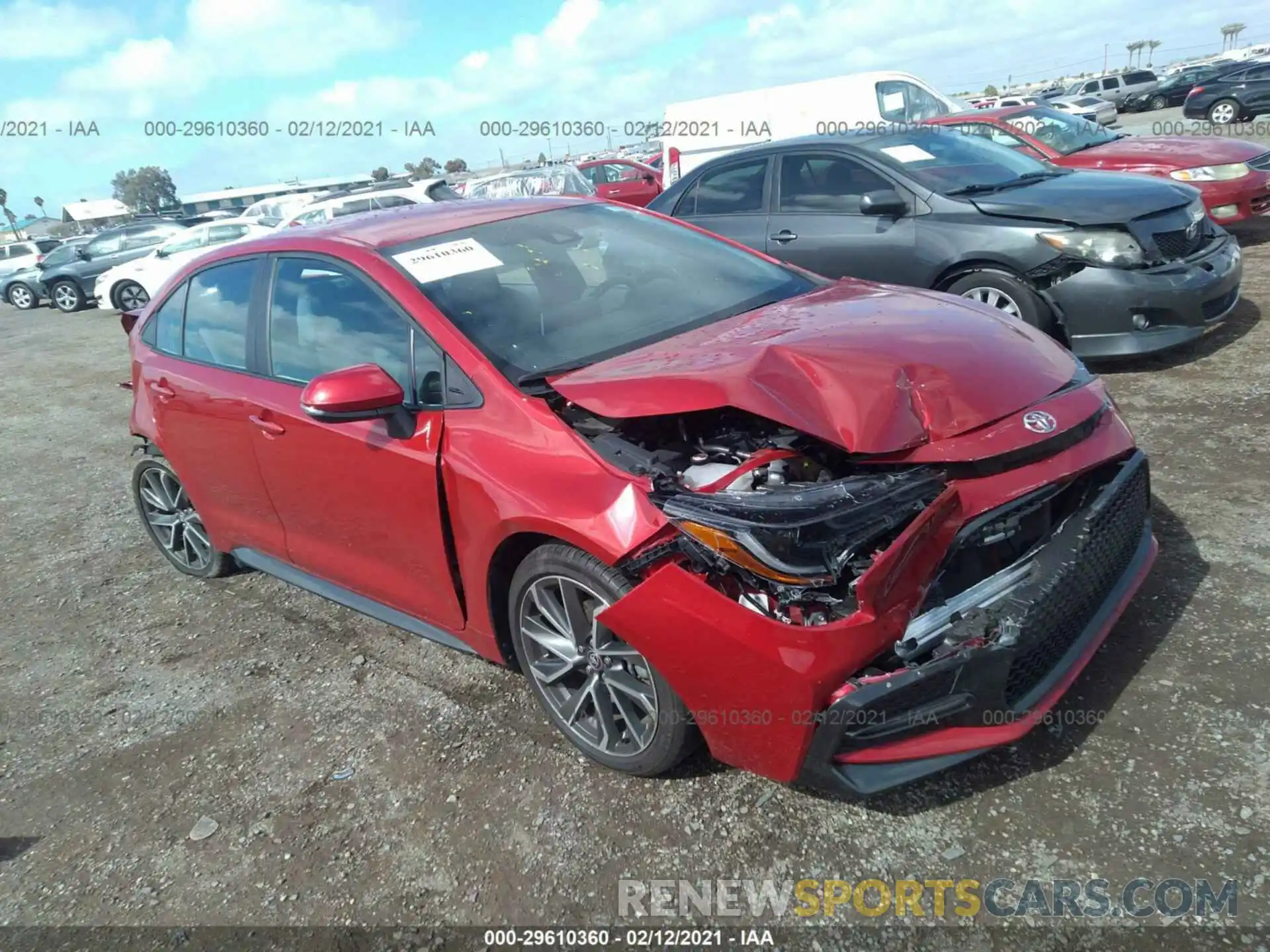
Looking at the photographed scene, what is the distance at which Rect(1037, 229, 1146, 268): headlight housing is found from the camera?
4871mm

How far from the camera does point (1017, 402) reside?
2414 mm

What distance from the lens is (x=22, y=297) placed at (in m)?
20.9

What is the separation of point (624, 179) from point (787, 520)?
48.8 ft

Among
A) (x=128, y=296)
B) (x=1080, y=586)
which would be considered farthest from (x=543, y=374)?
(x=128, y=296)

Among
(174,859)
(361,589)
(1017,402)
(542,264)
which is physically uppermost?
(542,264)

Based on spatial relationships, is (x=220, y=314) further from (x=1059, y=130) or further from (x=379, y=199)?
(x=379, y=199)

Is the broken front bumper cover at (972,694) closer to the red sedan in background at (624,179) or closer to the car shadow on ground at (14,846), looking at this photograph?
the car shadow on ground at (14,846)

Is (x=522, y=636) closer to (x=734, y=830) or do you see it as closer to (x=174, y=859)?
(x=734, y=830)

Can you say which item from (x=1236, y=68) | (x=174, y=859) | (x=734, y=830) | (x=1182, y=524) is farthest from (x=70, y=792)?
(x=1236, y=68)

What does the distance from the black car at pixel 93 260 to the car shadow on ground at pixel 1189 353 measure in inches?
725

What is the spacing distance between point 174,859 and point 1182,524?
12.5 ft

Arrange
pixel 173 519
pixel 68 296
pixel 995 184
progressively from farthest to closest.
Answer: pixel 68 296 < pixel 995 184 < pixel 173 519

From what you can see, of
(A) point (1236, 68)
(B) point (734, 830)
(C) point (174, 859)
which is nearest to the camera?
(B) point (734, 830)

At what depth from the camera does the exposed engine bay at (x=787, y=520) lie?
82.1 inches
